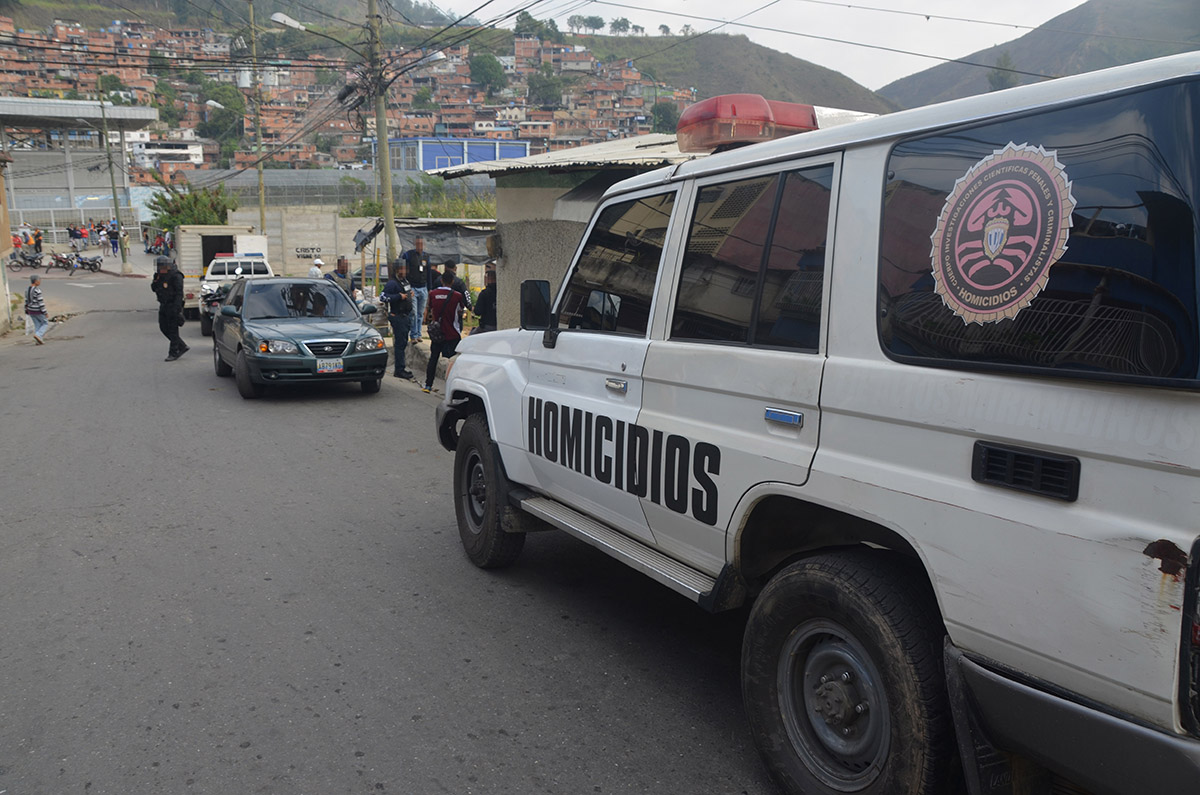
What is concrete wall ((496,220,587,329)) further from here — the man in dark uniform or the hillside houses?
the hillside houses

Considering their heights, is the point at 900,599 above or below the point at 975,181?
Answer: below

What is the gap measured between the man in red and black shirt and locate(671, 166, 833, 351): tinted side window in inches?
326

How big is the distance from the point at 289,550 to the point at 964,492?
4.71 meters

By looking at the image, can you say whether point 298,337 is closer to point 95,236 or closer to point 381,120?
point 381,120

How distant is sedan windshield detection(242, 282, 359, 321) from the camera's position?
1260cm

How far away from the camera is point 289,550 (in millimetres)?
5891

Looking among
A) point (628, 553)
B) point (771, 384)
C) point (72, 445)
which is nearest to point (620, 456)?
point (628, 553)

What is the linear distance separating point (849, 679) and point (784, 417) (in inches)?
33.4

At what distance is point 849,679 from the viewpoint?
9.12ft

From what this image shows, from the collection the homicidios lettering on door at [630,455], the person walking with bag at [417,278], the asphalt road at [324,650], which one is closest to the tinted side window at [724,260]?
the homicidios lettering on door at [630,455]

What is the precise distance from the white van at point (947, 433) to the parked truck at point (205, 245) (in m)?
27.0

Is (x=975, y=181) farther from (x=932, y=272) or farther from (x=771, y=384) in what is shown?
(x=771, y=384)

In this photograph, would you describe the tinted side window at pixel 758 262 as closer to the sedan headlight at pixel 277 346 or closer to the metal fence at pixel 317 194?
the sedan headlight at pixel 277 346

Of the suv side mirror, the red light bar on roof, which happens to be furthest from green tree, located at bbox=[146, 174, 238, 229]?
the red light bar on roof
